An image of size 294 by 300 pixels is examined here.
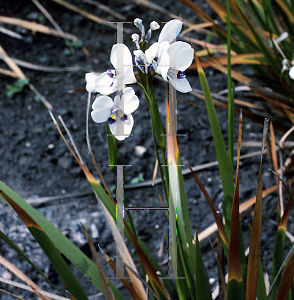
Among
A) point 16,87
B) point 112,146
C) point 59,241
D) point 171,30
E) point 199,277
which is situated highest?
point 16,87

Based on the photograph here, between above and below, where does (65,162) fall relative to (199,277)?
above

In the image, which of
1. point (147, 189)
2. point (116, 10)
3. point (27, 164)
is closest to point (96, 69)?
point (116, 10)

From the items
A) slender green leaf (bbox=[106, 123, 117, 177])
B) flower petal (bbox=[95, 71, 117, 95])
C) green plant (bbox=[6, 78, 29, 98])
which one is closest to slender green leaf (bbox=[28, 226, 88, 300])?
slender green leaf (bbox=[106, 123, 117, 177])

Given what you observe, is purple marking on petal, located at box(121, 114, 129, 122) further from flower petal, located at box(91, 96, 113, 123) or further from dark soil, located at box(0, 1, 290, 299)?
dark soil, located at box(0, 1, 290, 299)

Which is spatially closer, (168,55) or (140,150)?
(168,55)

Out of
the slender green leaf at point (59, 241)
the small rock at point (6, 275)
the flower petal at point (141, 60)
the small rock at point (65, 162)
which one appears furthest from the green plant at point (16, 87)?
the flower petal at point (141, 60)

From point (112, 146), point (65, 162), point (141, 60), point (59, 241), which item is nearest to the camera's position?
point (141, 60)

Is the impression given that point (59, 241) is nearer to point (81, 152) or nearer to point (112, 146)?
point (112, 146)

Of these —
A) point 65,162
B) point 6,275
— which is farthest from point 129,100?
point 65,162
